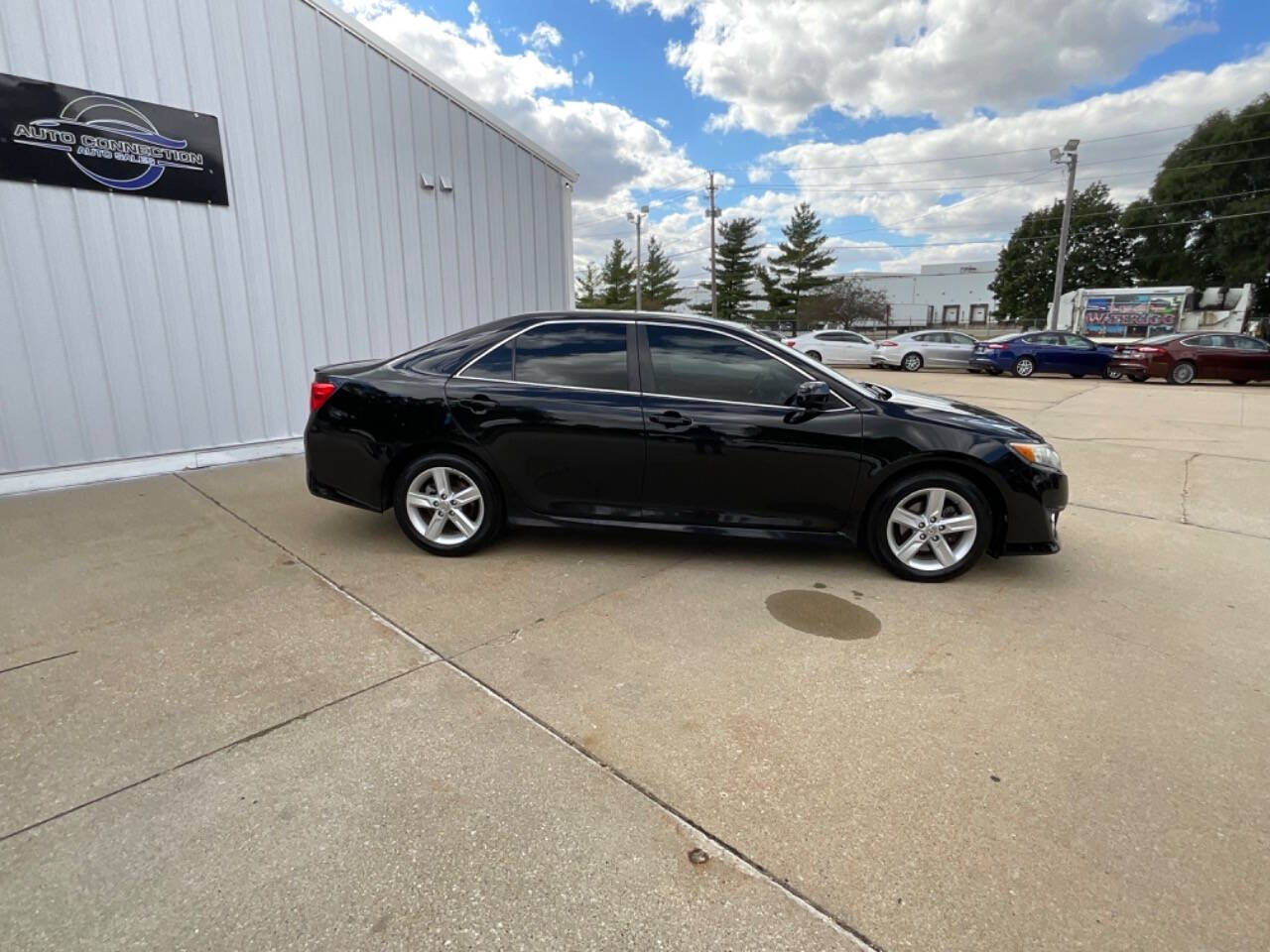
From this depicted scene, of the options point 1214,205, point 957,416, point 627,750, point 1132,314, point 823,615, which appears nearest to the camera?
point 627,750

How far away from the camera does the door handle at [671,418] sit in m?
3.83

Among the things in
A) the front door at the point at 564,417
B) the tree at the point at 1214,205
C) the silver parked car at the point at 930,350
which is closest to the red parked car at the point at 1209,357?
the silver parked car at the point at 930,350

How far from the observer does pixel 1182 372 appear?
15953 mm

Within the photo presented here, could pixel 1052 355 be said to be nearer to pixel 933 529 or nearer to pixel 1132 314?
pixel 933 529

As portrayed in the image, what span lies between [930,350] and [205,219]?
19640 millimetres

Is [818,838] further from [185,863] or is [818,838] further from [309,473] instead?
[309,473]

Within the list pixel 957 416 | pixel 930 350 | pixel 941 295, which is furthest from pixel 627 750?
pixel 941 295

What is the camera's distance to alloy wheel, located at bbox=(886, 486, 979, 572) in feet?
12.4

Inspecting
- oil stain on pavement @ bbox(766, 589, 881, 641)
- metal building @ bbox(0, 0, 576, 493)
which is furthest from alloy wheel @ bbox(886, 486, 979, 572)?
metal building @ bbox(0, 0, 576, 493)

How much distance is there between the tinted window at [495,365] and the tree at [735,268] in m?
49.6

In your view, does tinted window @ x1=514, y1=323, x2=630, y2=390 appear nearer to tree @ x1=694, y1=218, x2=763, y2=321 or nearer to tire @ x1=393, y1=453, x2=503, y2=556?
tire @ x1=393, y1=453, x2=503, y2=556

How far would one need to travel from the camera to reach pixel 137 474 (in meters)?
6.03

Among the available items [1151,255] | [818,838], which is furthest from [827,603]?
[1151,255]

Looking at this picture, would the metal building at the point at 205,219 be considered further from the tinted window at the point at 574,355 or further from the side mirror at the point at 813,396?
the side mirror at the point at 813,396
